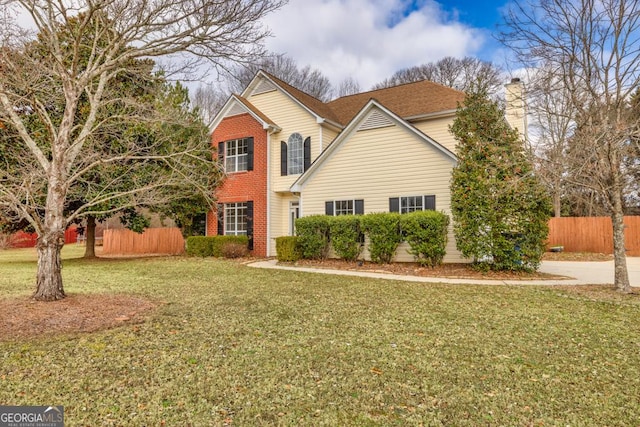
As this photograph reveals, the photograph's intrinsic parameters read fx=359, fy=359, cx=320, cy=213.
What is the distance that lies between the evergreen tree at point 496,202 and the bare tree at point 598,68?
6.24 ft

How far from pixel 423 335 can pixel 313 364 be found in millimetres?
1737

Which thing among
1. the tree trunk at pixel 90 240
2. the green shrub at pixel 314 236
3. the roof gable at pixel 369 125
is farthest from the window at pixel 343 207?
the tree trunk at pixel 90 240

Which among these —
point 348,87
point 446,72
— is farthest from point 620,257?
point 348,87

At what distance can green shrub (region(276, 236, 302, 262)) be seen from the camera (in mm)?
13234

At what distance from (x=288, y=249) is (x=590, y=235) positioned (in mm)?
15248

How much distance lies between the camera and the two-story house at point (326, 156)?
41.6 feet

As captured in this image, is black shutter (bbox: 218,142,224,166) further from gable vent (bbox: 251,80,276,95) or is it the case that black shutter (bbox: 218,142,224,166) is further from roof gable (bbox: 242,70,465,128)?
gable vent (bbox: 251,80,276,95)

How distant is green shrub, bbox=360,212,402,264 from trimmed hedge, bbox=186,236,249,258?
6.10 metres

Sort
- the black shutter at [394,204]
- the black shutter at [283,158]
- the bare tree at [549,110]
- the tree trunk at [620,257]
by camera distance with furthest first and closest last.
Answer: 1. the black shutter at [283,158]
2. the black shutter at [394,204]
3. the bare tree at [549,110]
4. the tree trunk at [620,257]

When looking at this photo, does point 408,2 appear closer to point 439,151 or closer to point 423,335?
point 439,151

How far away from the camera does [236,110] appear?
1736 centimetres

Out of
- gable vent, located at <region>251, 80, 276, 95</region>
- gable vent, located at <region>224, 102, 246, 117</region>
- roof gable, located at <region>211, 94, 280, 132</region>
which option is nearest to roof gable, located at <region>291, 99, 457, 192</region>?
roof gable, located at <region>211, 94, 280, 132</region>

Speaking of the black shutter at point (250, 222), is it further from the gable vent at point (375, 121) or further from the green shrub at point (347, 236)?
the gable vent at point (375, 121)

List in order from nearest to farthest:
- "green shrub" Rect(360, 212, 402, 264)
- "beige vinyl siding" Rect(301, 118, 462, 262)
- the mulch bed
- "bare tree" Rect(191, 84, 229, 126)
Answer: the mulch bed
"green shrub" Rect(360, 212, 402, 264)
"beige vinyl siding" Rect(301, 118, 462, 262)
"bare tree" Rect(191, 84, 229, 126)
